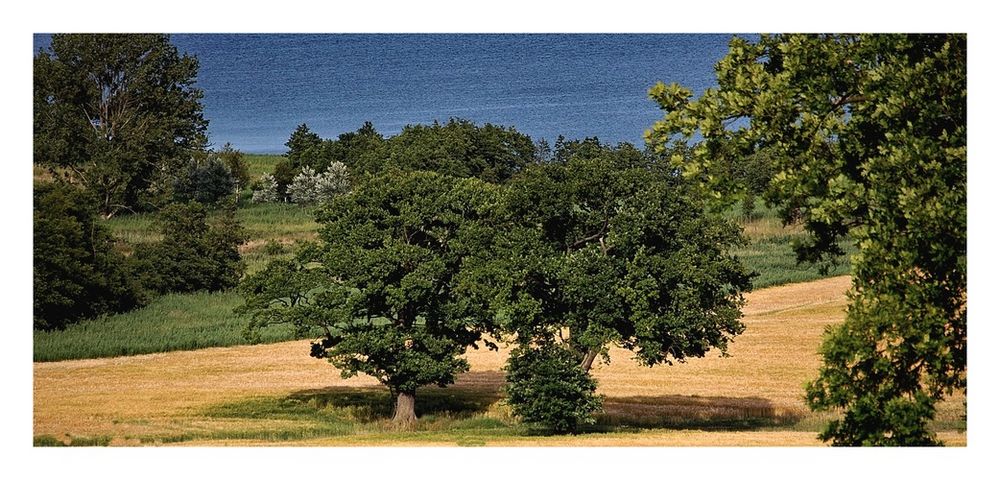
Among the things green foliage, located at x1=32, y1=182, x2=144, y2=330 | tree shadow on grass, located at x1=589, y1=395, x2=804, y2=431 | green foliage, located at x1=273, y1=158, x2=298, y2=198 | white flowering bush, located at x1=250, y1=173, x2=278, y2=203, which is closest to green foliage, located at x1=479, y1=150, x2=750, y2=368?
tree shadow on grass, located at x1=589, y1=395, x2=804, y2=431

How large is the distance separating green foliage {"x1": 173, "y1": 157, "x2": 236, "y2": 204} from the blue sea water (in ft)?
3.29

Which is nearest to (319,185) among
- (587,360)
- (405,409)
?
(405,409)

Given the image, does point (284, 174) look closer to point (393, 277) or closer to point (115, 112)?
point (115, 112)

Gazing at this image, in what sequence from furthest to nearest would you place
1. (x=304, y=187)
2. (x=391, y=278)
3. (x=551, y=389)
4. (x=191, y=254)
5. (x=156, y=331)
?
(x=304, y=187), (x=191, y=254), (x=156, y=331), (x=391, y=278), (x=551, y=389)

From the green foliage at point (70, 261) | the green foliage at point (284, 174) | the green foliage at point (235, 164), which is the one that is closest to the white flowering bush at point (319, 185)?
the green foliage at point (284, 174)

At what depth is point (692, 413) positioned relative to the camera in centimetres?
2042

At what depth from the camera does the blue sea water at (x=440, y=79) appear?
18672mm

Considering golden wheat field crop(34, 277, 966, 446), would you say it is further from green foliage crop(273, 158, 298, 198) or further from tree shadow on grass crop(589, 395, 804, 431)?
green foliage crop(273, 158, 298, 198)

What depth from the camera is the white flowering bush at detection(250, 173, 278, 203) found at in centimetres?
→ 2264

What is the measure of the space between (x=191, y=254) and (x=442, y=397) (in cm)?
531

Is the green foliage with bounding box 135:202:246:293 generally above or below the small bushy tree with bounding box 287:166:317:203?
below

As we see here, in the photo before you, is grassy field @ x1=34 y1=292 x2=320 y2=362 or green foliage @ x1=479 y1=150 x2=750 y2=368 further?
green foliage @ x1=479 y1=150 x2=750 y2=368
